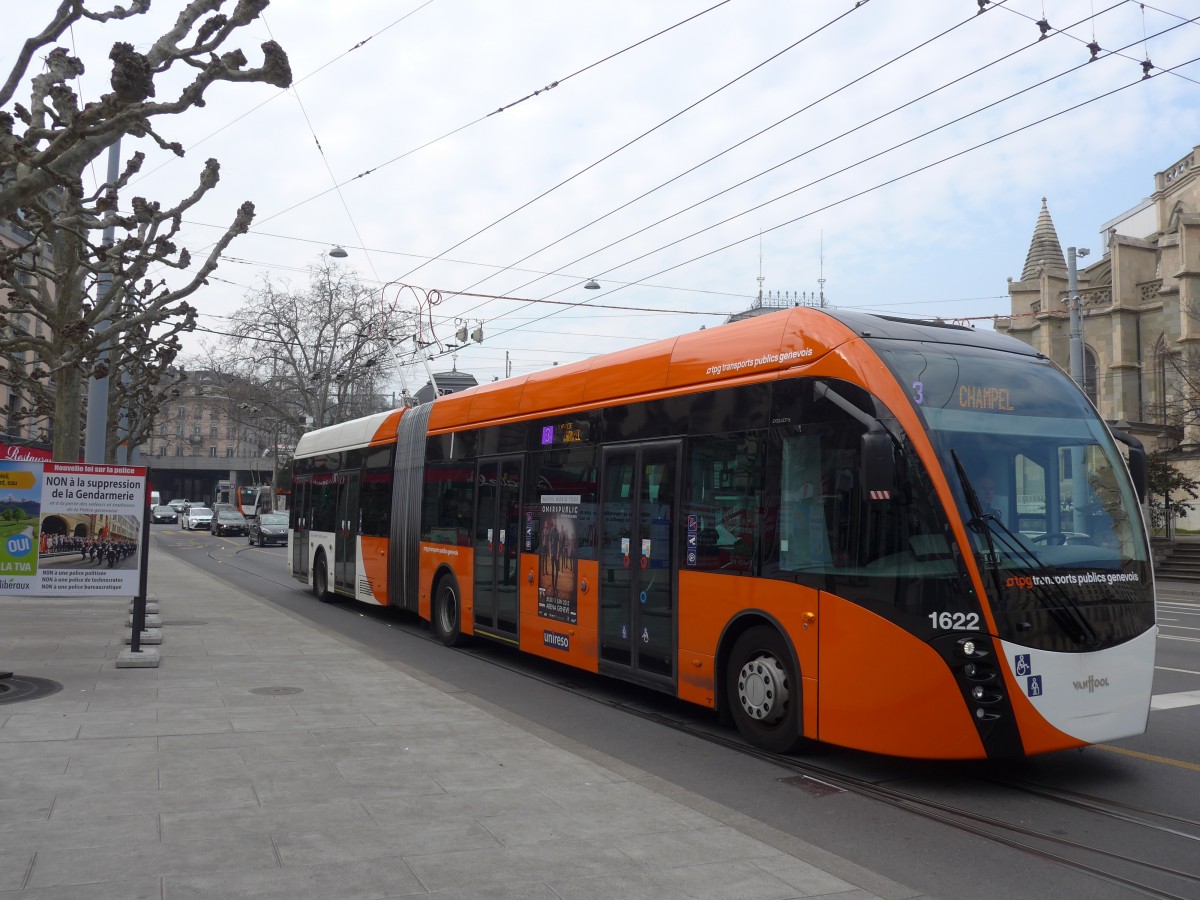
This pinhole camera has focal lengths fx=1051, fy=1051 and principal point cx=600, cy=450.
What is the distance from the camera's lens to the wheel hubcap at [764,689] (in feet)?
25.1

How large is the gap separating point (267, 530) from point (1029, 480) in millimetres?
46677

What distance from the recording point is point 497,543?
12398 millimetres

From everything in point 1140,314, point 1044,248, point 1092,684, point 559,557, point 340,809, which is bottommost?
point 340,809

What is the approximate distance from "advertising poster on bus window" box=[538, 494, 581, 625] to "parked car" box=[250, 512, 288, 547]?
4125cm

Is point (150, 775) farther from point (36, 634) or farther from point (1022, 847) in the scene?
point (36, 634)

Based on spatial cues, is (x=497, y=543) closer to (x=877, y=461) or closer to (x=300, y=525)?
(x=877, y=461)

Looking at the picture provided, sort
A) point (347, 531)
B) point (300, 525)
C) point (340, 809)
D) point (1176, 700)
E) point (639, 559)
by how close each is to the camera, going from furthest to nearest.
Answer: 1. point (300, 525)
2. point (347, 531)
3. point (1176, 700)
4. point (639, 559)
5. point (340, 809)

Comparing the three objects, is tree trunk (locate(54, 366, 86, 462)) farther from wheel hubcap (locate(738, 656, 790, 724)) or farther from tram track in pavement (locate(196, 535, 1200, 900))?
wheel hubcap (locate(738, 656, 790, 724))

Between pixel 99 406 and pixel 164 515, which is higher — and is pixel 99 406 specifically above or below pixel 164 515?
above

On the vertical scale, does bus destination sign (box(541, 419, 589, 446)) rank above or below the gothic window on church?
below

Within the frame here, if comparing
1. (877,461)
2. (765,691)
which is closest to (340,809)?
(765,691)

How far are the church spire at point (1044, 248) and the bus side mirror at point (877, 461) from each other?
5828cm

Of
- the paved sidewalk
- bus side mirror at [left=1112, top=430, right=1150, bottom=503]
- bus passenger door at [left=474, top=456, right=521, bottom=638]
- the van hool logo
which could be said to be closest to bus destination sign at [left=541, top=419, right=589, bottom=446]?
bus passenger door at [left=474, top=456, right=521, bottom=638]

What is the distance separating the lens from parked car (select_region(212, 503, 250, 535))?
2346 inches
